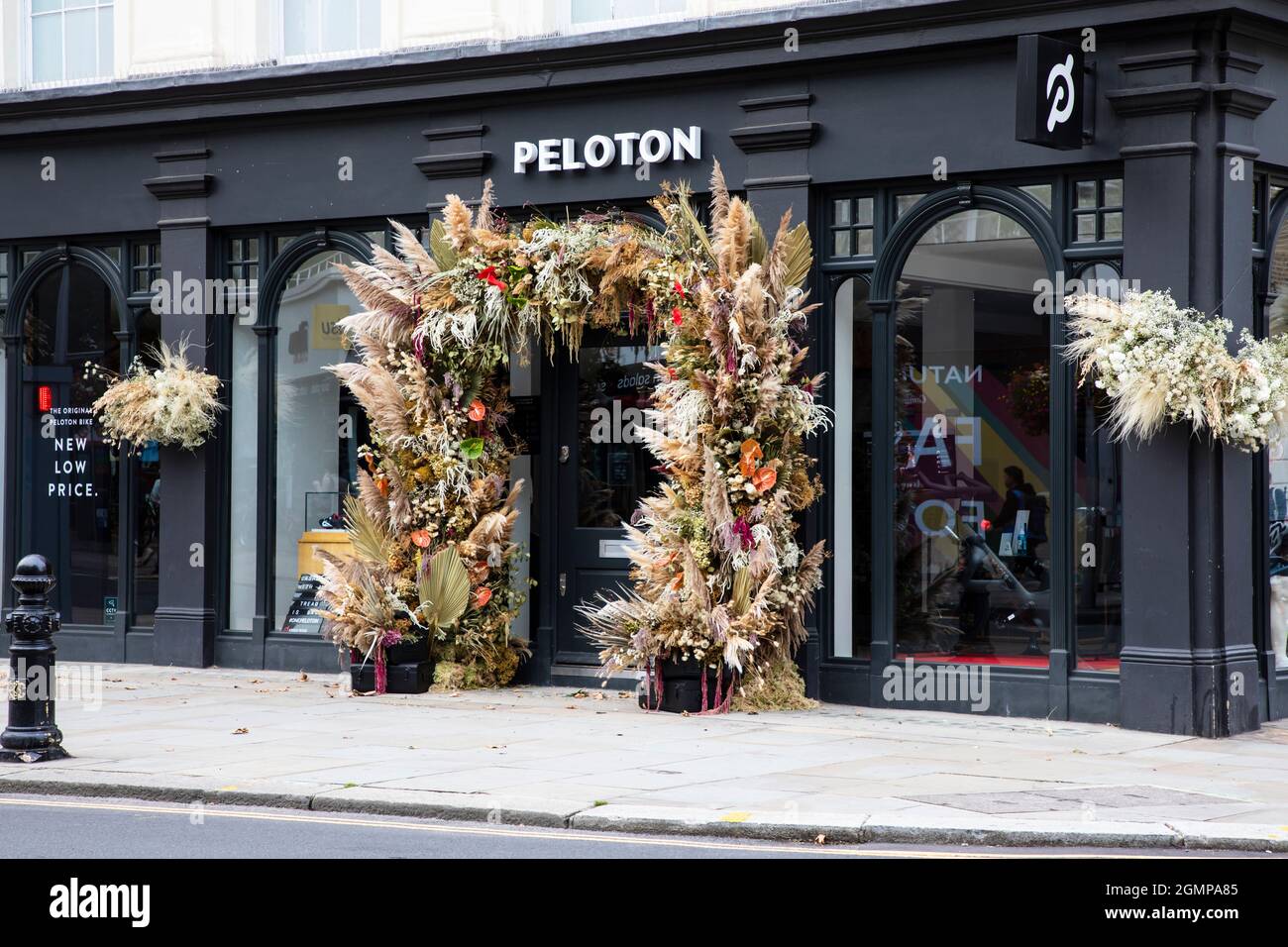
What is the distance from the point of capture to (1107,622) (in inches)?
495

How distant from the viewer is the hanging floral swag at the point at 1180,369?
11.5 metres

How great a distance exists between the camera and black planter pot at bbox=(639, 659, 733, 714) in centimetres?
1298

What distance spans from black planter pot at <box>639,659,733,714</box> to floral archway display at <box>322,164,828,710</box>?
→ 0.03 metres

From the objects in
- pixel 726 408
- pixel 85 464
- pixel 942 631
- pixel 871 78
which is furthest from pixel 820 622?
pixel 85 464

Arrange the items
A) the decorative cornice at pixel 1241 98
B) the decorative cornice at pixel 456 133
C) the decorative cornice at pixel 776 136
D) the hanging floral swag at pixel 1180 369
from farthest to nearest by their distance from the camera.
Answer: the decorative cornice at pixel 456 133
the decorative cornice at pixel 776 136
the decorative cornice at pixel 1241 98
the hanging floral swag at pixel 1180 369

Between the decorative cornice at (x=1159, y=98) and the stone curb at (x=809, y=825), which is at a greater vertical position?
the decorative cornice at (x=1159, y=98)

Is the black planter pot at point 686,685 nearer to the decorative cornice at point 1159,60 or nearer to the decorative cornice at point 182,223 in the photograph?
the decorative cornice at point 1159,60

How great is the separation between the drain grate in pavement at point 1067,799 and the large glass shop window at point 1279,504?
12.5 ft

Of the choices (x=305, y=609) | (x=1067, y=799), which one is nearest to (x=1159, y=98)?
(x=1067, y=799)

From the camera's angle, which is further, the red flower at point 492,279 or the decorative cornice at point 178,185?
the decorative cornice at point 178,185

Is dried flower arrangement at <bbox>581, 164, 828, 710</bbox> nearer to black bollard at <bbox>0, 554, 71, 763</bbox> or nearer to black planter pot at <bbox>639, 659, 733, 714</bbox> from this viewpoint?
black planter pot at <bbox>639, 659, 733, 714</bbox>

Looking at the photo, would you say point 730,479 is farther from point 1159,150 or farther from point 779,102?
point 1159,150

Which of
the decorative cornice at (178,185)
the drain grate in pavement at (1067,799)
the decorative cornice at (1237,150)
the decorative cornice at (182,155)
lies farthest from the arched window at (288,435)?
the drain grate in pavement at (1067,799)

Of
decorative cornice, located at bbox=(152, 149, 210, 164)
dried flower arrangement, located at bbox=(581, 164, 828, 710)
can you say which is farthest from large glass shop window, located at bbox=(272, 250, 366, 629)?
dried flower arrangement, located at bbox=(581, 164, 828, 710)
